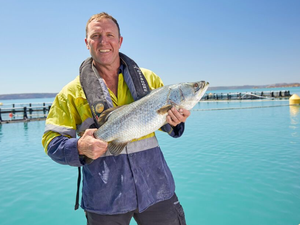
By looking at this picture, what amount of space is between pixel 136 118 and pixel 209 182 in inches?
191

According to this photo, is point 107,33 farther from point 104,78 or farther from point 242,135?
point 242,135

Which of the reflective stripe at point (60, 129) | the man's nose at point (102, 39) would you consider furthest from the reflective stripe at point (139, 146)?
the man's nose at point (102, 39)

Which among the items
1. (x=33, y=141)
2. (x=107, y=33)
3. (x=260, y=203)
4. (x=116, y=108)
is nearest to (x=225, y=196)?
(x=260, y=203)

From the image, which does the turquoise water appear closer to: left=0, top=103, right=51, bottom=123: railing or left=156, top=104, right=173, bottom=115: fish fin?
left=156, top=104, right=173, bottom=115: fish fin

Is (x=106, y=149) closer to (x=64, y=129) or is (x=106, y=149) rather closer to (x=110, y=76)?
(x=64, y=129)

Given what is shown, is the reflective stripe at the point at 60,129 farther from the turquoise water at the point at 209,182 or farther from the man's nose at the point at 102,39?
the turquoise water at the point at 209,182

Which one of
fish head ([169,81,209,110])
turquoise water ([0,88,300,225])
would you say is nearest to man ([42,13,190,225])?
fish head ([169,81,209,110])

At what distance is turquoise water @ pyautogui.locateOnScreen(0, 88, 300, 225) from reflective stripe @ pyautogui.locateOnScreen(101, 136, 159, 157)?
319 centimetres

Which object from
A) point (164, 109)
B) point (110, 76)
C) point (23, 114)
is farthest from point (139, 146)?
point (23, 114)

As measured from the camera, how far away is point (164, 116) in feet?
7.14

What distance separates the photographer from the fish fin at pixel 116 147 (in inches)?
80.6

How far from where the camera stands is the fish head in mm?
2229

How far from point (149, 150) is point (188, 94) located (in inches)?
26.9

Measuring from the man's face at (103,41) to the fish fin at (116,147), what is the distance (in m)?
0.80
